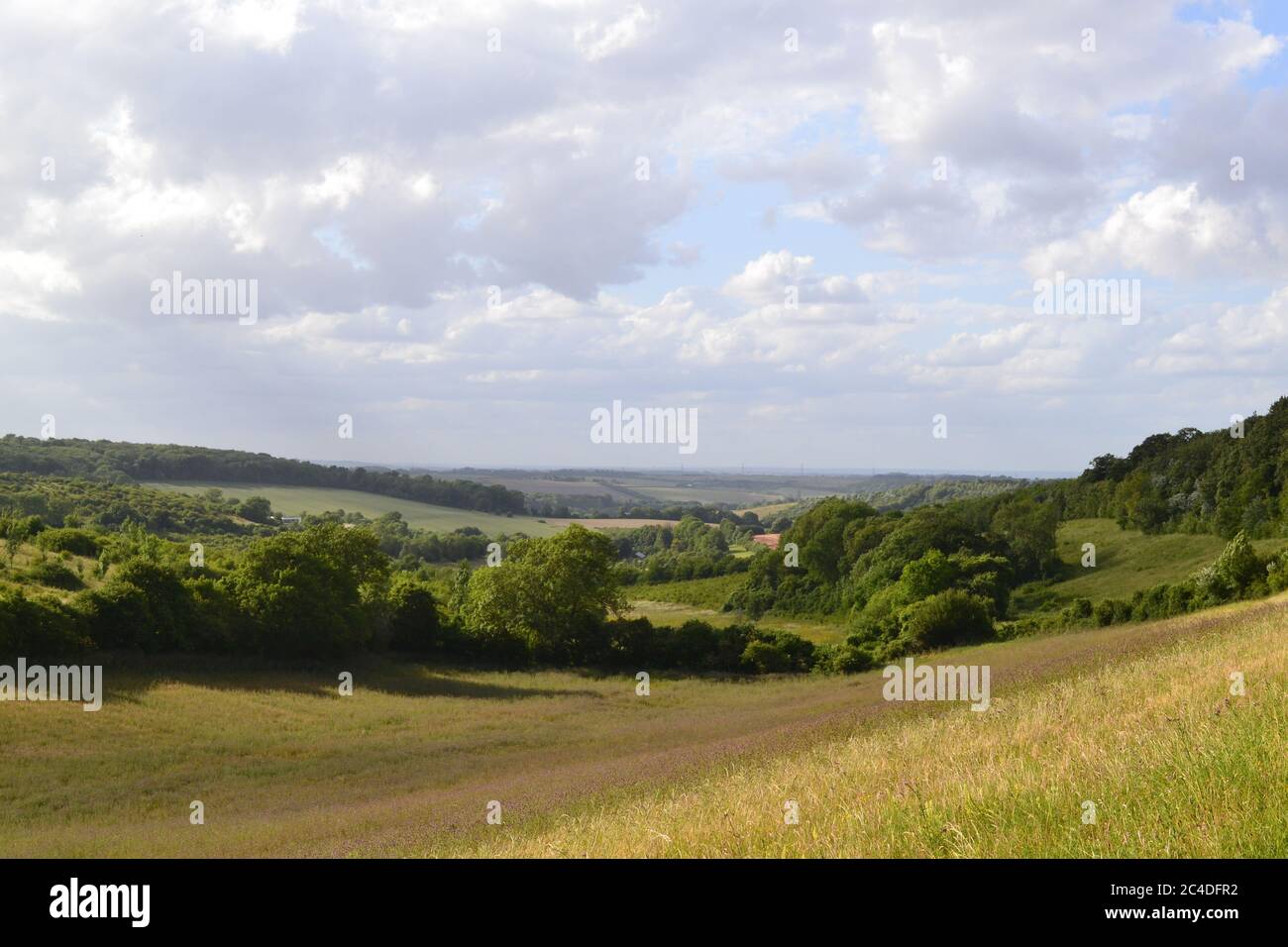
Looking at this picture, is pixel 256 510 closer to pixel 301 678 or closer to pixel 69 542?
pixel 69 542

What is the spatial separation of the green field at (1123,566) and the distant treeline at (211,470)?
11648 cm

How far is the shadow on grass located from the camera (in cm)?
4203

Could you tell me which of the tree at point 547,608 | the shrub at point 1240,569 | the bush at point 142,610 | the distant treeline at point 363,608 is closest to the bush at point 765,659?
the distant treeline at point 363,608

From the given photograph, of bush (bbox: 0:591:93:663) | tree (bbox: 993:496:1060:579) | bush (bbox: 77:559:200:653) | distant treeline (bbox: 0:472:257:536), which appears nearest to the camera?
bush (bbox: 0:591:93:663)

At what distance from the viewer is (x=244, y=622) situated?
50.5 meters

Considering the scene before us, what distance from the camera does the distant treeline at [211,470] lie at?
15075cm

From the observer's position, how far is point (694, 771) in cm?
1457

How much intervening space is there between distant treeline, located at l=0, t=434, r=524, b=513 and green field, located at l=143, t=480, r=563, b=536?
441 cm

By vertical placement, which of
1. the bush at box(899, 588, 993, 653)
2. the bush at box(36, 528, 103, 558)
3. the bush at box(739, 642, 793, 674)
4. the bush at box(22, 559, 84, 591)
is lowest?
the bush at box(739, 642, 793, 674)

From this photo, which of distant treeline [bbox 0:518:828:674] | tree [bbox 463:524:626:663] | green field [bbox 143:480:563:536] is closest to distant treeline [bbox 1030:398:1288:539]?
distant treeline [bbox 0:518:828:674]

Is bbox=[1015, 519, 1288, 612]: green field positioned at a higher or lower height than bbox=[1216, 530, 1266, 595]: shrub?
lower

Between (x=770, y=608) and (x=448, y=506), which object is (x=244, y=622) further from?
(x=448, y=506)

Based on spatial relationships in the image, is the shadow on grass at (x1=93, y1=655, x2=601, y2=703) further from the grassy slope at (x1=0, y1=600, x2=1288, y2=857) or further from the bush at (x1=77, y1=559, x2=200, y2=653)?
the grassy slope at (x1=0, y1=600, x2=1288, y2=857)
